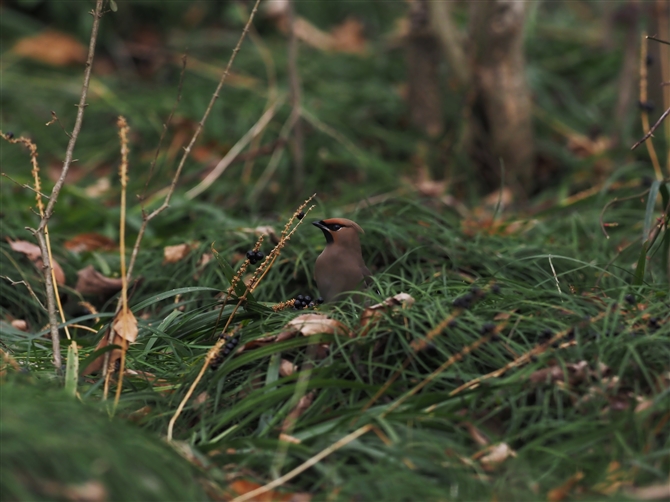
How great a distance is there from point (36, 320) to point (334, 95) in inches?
148

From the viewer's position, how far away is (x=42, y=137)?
6.91 metres

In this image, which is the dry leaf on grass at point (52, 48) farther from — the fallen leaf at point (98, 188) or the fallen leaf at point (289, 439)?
the fallen leaf at point (289, 439)

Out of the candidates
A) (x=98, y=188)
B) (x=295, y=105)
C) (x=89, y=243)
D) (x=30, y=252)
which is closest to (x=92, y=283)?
(x=30, y=252)

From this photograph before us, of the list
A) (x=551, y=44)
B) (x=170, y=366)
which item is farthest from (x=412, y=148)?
(x=170, y=366)

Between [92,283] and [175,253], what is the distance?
0.45 m

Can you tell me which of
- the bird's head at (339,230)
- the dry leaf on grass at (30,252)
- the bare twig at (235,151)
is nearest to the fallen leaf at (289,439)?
the bird's head at (339,230)

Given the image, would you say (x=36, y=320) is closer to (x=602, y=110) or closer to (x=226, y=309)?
(x=226, y=309)

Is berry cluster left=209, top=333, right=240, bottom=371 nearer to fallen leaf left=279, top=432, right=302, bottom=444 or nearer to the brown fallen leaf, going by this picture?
fallen leaf left=279, top=432, right=302, bottom=444

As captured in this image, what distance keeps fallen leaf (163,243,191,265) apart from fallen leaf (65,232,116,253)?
705 mm

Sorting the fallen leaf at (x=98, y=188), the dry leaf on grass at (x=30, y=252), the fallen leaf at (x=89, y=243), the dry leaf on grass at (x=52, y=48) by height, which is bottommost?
the fallen leaf at (x=98, y=188)

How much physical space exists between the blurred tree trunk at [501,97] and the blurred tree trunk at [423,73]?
44cm

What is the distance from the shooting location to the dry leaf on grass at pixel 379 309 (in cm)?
321

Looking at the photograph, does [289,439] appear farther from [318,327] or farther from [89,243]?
[89,243]

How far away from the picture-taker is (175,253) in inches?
184
